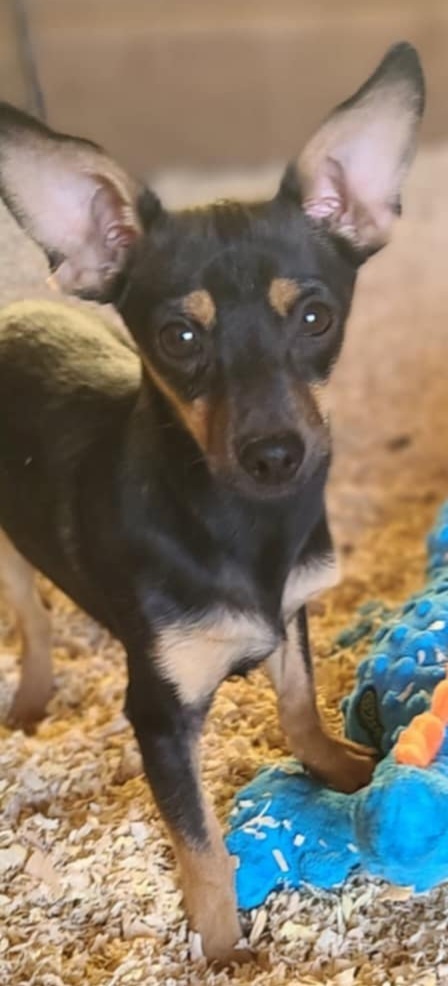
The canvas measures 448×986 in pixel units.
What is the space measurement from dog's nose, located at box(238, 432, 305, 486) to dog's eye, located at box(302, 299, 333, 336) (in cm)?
16

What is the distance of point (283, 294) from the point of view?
154cm

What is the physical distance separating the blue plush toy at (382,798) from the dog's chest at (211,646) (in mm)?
229

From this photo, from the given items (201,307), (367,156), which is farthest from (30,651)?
(367,156)

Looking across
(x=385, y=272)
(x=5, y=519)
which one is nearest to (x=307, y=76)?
(x=385, y=272)

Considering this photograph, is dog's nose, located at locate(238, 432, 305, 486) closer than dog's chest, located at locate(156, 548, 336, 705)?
Yes

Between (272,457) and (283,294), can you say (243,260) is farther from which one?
(272,457)

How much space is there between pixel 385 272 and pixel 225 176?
1.03m

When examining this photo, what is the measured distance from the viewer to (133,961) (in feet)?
5.63

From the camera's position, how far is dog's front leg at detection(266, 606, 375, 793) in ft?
6.47

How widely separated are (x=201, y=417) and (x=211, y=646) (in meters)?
0.32

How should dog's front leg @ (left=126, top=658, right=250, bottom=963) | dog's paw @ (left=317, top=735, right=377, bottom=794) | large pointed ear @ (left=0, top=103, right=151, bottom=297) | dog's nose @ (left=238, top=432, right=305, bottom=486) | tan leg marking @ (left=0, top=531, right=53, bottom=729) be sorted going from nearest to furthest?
dog's nose @ (left=238, top=432, right=305, bottom=486)
large pointed ear @ (left=0, top=103, right=151, bottom=297)
dog's front leg @ (left=126, top=658, right=250, bottom=963)
dog's paw @ (left=317, top=735, right=377, bottom=794)
tan leg marking @ (left=0, top=531, right=53, bottom=729)

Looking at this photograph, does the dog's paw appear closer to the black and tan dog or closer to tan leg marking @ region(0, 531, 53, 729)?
the black and tan dog

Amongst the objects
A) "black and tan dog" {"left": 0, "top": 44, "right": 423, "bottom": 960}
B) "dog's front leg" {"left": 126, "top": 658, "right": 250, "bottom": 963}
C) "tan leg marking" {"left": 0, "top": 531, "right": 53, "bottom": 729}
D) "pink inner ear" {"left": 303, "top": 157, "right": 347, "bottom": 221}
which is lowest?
"tan leg marking" {"left": 0, "top": 531, "right": 53, "bottom": 729}

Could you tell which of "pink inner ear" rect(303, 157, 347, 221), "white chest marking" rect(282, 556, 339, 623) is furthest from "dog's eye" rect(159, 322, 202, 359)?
"white chest marking" rect(282, 556, 339, 623)
